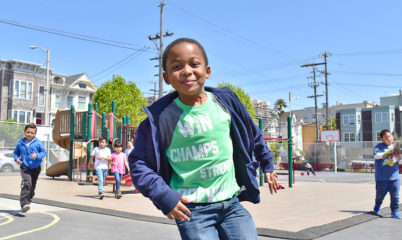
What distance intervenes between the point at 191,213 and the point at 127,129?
11.7m

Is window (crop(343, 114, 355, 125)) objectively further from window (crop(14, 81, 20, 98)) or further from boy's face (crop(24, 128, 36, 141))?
boy's face (crop(24, 128, 36, 141))

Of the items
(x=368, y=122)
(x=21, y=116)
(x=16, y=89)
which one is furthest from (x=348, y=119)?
(x=16, y=89)

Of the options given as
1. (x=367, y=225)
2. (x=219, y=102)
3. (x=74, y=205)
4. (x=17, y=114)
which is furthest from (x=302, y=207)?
(x=17, y=114)

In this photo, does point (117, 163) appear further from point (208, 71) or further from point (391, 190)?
point (208, 71)

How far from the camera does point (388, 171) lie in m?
7.34

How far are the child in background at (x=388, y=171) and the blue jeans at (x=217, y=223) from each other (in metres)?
5.79

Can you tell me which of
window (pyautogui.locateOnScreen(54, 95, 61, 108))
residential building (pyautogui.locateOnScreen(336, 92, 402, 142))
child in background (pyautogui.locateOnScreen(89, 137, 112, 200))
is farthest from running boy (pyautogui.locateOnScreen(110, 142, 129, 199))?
residential building (pyautogui.locateOnScreen(336, 92, 402, 142))

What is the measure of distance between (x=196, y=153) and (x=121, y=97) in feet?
128

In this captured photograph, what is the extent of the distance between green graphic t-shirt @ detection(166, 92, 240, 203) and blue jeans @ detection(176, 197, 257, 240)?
5 cm

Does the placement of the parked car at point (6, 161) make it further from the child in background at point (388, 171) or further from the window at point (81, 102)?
the window at point (81, 102)

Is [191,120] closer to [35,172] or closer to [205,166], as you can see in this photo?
[205,166]

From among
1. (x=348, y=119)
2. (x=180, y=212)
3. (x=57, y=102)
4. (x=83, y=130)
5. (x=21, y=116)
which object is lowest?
(x=180, y=212)

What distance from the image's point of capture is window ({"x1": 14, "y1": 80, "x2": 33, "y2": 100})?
42.4m

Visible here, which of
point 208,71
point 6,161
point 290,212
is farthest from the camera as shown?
point 6,161
